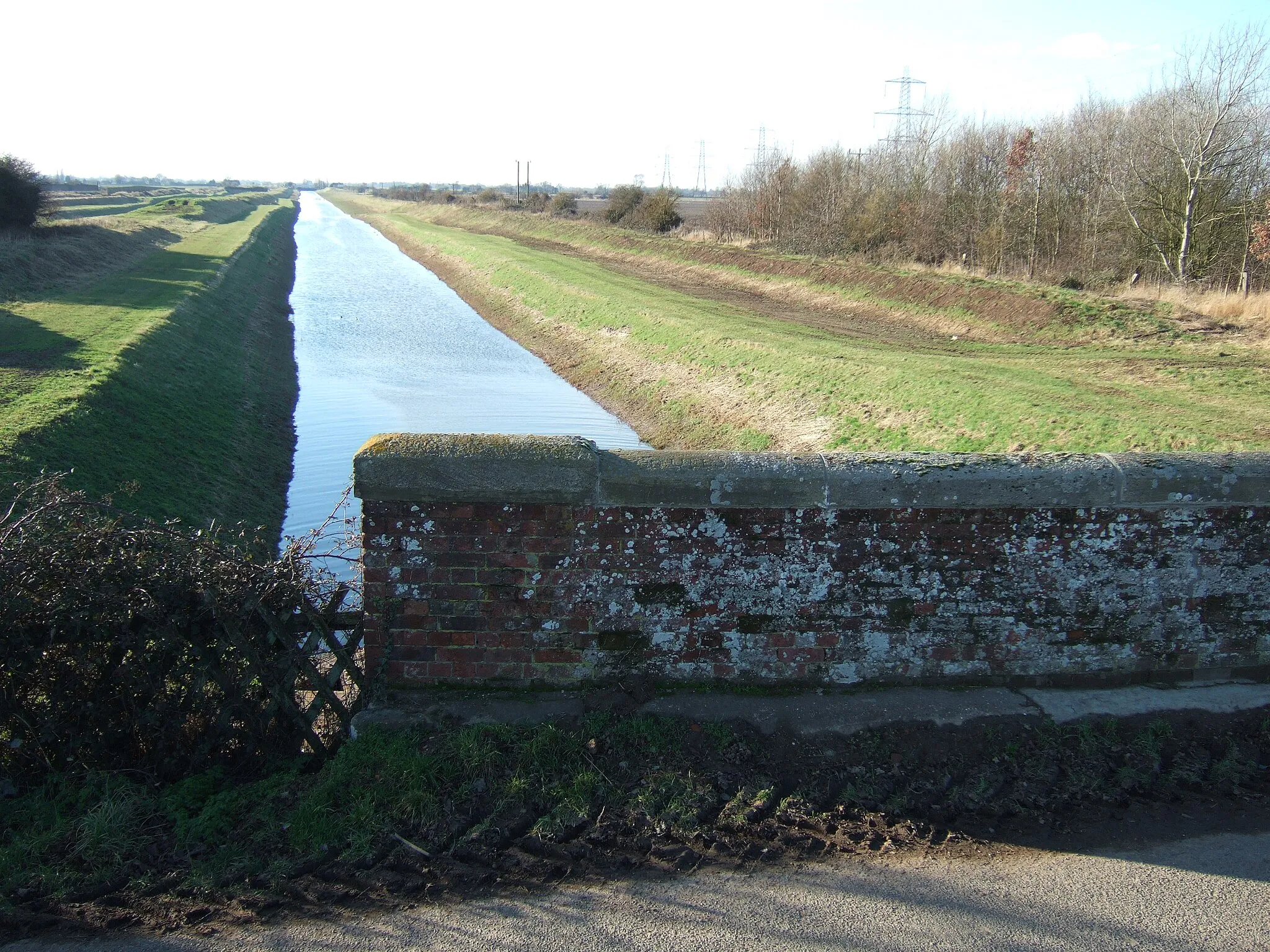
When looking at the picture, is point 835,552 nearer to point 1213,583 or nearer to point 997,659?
point 997,659

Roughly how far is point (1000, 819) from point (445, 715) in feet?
7.48

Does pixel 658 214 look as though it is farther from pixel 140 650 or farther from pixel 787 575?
pixel 140 650

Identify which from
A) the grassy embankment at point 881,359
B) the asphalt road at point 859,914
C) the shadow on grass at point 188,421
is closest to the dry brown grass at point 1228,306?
the grassy embankment at point 881,359

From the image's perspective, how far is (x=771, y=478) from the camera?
13.5 ft

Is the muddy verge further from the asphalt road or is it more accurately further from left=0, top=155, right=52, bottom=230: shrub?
left=0, top=155, right=52, bottom=230: shrub

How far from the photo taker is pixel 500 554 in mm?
4164

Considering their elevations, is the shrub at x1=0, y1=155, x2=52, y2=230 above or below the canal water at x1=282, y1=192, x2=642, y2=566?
above

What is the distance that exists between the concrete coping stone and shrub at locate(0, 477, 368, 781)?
0.80 metres

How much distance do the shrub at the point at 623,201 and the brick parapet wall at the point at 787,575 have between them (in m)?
54.4

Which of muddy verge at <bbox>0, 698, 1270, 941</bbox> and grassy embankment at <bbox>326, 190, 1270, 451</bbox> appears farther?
grassy embankment at <bbox>326, 190, 1270, 451</bbox>

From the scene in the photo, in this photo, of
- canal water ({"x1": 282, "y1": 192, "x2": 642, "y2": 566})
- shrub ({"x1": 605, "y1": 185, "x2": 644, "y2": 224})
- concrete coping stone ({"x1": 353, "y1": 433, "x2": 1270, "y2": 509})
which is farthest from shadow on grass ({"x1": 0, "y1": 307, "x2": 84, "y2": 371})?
shrub ({"x1": 605, "y1": 185, "x2": 644, "y2": 224})

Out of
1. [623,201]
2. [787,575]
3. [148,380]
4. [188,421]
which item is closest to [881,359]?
[188,421]

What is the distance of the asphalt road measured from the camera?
2.97 m

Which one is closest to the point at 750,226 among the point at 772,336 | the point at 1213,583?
the point at 772,336
